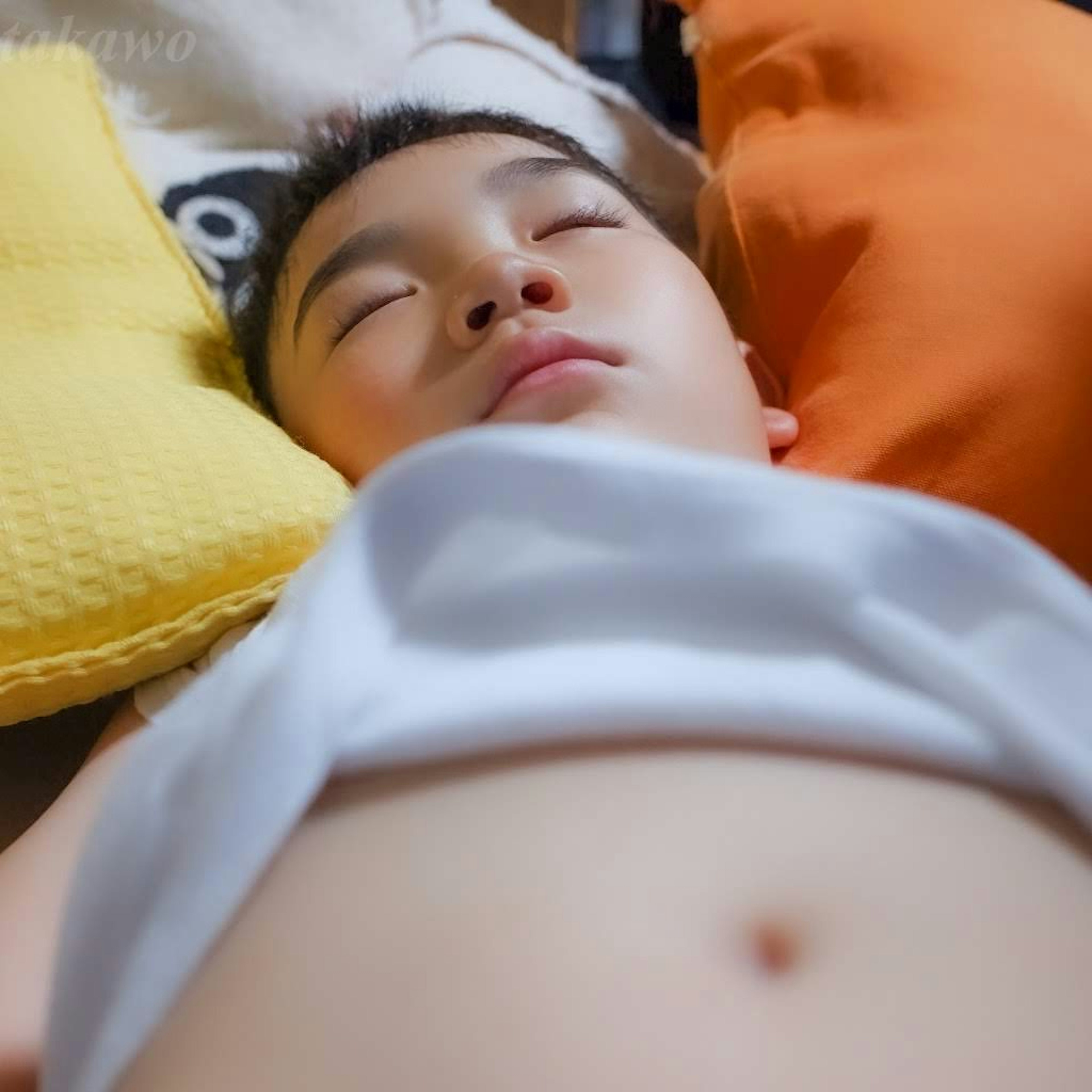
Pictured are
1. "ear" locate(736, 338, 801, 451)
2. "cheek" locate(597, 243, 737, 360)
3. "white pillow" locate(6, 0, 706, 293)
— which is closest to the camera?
"cheek" locate(597, 243, 737, 360)

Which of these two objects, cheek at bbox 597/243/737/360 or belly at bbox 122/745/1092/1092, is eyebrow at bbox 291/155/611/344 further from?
belly at bbox 122/745/1092/1092

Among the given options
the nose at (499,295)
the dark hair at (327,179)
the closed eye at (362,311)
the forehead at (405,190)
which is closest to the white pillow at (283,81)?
the dark hair at (327,179)

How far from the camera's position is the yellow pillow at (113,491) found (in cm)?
68

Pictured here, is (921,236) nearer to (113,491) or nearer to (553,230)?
(553,230)

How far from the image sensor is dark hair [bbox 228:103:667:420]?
38.7 inches

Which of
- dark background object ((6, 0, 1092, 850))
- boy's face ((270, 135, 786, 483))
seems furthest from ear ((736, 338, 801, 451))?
dark background object ((6, 0, 1092, 850))

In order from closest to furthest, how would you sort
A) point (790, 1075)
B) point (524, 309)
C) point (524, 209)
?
point (790, 1075)
point (524, 309)
point (524, 209)

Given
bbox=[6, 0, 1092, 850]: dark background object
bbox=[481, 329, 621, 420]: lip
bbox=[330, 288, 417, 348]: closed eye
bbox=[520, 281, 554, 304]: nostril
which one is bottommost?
bbox=[6, 0, 1092, 850]: dark background object

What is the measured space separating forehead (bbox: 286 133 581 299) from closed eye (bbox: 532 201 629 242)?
6 centimetres

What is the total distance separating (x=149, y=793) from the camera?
19.4 inches

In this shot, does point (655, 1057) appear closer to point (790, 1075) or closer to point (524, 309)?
point (790, 1075)

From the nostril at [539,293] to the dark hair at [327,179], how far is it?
0.24 m

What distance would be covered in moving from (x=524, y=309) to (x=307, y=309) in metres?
0.21

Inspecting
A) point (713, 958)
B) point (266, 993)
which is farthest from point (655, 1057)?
point (266, 993)
